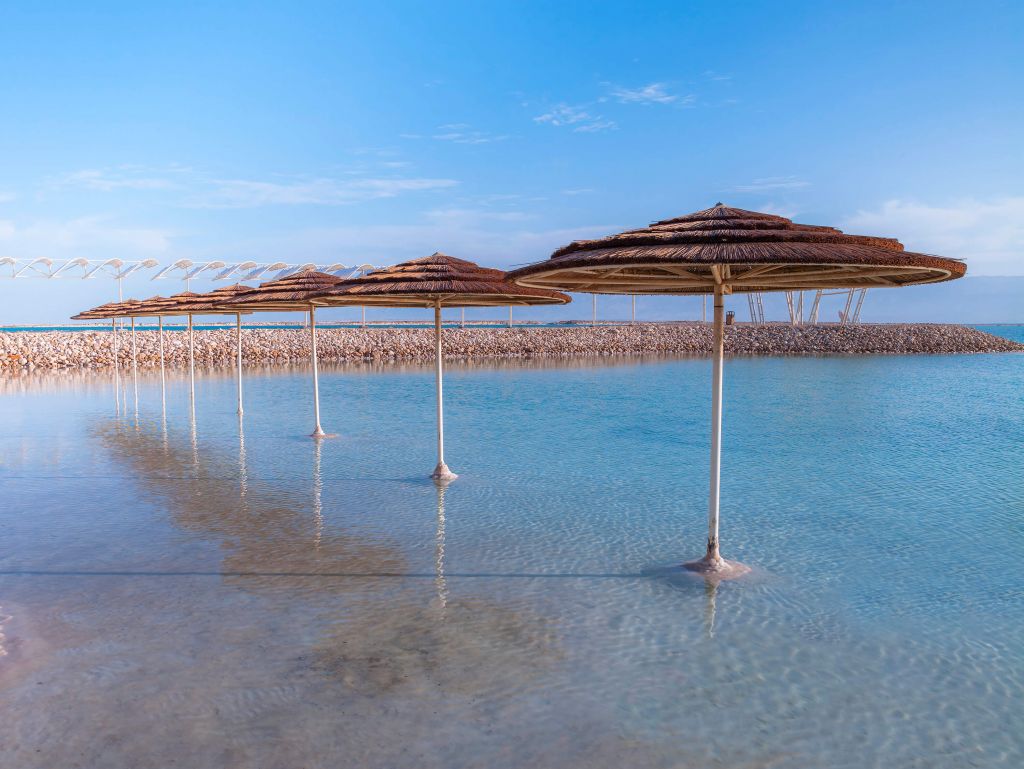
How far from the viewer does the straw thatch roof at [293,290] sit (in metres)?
10.0

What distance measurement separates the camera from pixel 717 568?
551 centimetres

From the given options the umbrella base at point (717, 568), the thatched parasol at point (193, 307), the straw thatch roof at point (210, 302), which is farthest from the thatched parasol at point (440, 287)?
the thatched parasol at point (193, 307)

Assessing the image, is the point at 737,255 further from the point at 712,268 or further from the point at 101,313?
the point at 101,313

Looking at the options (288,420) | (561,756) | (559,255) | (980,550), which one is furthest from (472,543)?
(288,420)

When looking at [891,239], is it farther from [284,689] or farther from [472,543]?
[284,689]

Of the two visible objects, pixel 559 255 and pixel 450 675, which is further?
pixel 559 255

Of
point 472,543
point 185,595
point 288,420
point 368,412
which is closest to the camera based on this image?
A: point 185,595

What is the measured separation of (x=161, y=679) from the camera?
12.4ft

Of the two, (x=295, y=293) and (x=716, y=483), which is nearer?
(x=716, y=483)

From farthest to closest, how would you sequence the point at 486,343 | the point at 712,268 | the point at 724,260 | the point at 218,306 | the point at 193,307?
the point at 486,343 → the point at 193,307 → the point at 218,306 → the point at 712,268 → the point at 724,260

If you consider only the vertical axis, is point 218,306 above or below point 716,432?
above

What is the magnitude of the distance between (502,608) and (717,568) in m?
1.73

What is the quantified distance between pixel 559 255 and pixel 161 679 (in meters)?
3.72

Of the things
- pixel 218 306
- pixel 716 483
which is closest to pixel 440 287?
pixel 716 483
